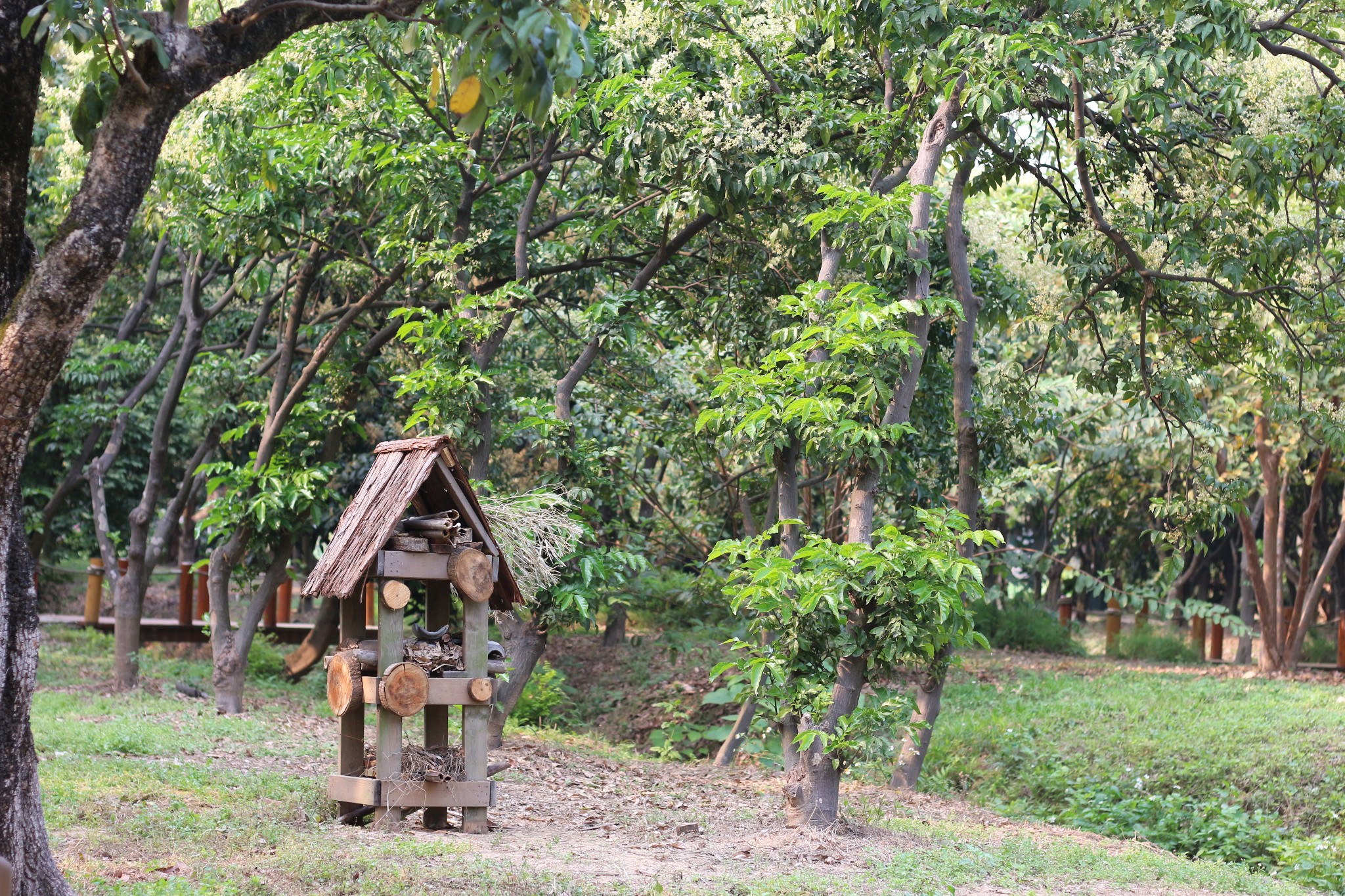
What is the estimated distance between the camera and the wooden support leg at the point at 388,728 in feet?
22.8

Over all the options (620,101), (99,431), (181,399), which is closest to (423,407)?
(620,101)

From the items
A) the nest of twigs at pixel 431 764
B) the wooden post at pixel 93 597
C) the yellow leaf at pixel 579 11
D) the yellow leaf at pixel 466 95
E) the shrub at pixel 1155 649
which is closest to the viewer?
the yellow leaf at pixel 466 95

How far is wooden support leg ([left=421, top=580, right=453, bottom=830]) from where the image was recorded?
7.26 metres

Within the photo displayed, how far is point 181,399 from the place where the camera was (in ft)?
51.0

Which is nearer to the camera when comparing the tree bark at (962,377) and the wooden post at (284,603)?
the tree bark at (962,377)

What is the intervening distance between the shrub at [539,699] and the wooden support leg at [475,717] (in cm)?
573

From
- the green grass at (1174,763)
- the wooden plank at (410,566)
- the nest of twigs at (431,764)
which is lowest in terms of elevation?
the green grass at (1174,763)

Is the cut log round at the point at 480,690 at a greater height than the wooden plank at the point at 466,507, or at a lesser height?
lesser

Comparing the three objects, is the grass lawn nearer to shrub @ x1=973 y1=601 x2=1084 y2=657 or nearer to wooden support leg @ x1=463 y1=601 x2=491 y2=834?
wooden support leg @ x1=463 y1=601 x2=491 y2=834

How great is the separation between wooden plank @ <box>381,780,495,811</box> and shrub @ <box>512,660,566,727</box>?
19.1ft

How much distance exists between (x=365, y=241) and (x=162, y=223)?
211cm

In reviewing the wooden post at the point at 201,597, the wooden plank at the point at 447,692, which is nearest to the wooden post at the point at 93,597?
the wooden post at the point at 201,597

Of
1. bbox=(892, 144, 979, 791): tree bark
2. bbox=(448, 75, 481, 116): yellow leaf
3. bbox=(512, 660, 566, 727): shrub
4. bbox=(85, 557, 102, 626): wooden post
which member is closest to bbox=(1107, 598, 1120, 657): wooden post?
bbox=(512, 660, 566, 727): shrub

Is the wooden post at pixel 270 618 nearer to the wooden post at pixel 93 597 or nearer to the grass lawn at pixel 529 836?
the wooden post at pixel 93 597
